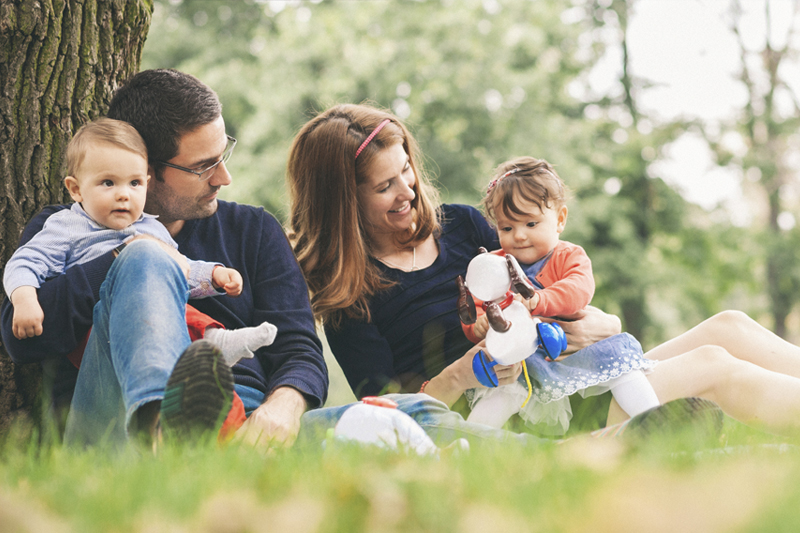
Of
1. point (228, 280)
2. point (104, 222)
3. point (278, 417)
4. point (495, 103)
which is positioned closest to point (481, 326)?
point (278, 417)

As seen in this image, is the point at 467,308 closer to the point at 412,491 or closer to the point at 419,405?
the point at 419,405

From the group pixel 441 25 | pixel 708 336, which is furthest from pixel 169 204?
pixel 441 25

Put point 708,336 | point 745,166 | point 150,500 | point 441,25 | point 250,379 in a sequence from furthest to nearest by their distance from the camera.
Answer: point 745,166 < point 441,25 < point 708,336 < point 250,379 < point 150,500

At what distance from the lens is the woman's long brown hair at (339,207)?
3.05 m

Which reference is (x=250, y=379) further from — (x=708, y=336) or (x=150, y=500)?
(x=708, y=336)

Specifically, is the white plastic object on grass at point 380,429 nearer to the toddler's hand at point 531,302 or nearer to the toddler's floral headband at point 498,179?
the toddler's hand at point 531,302

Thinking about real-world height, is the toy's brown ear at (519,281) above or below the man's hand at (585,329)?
above

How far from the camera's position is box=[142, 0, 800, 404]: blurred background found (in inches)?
512

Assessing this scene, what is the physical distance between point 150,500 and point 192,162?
174 centimetres

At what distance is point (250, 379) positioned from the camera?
246 cm

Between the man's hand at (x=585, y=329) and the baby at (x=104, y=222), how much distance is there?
1209mm

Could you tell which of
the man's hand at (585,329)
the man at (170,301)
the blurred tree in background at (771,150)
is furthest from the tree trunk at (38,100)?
the blurred tree in background at (771,150)

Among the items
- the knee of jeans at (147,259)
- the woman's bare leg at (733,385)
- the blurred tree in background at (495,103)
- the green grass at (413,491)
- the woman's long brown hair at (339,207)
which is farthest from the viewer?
the blurred tree in background at (495,103)

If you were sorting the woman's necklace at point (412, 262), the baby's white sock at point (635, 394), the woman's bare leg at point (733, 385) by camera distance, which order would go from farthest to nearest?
the woman's necklace at point (412, 262), the baby's white sock at point (635, 394), the woman's bare leg at point (733, 385)
